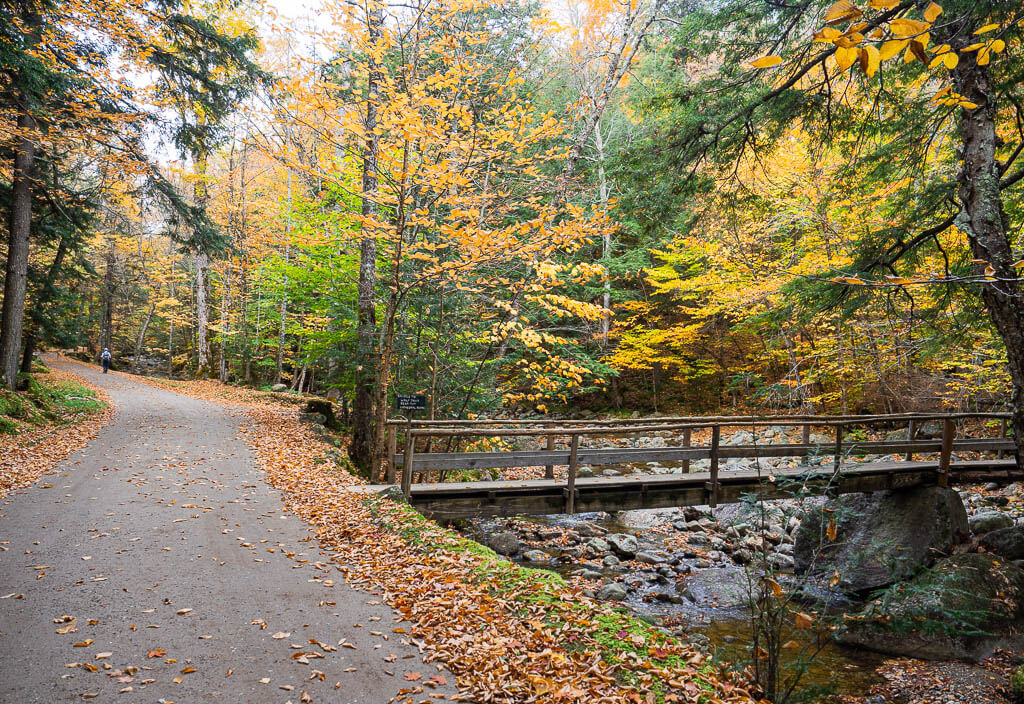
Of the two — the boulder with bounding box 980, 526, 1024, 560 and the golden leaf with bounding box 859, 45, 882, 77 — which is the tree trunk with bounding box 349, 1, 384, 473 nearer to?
the golden leaf with bounding box 859, 45, 882, 77

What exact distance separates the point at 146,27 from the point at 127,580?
1173cm

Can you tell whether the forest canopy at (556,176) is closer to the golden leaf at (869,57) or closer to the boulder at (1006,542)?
the golden leaf at (869,57)

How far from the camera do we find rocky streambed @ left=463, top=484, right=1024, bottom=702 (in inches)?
225

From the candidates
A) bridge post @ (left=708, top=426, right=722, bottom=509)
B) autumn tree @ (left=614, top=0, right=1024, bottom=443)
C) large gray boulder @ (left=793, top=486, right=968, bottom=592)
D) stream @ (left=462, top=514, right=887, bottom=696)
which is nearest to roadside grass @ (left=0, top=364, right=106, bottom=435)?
stream @ (left=462, top=514, right=887, bottom=696)

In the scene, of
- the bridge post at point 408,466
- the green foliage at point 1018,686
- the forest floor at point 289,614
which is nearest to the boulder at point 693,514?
the green foliage at point 1018,686

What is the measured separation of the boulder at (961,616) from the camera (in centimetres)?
600

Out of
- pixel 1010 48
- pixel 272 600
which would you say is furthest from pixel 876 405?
pixel 272 600

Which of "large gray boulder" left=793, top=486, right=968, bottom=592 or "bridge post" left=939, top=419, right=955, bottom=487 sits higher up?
"bridge post" left=939, top=419, right=955, bottom=487

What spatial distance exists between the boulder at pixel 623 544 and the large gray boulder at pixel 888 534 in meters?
2.65

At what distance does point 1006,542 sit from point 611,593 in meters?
6.30

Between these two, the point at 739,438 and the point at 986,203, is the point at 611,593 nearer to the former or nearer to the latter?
the point at 986,203

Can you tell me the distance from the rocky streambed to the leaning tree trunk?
2203 millimetres

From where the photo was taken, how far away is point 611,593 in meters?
7.33

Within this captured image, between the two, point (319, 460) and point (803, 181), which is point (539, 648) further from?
point (803, 181)
